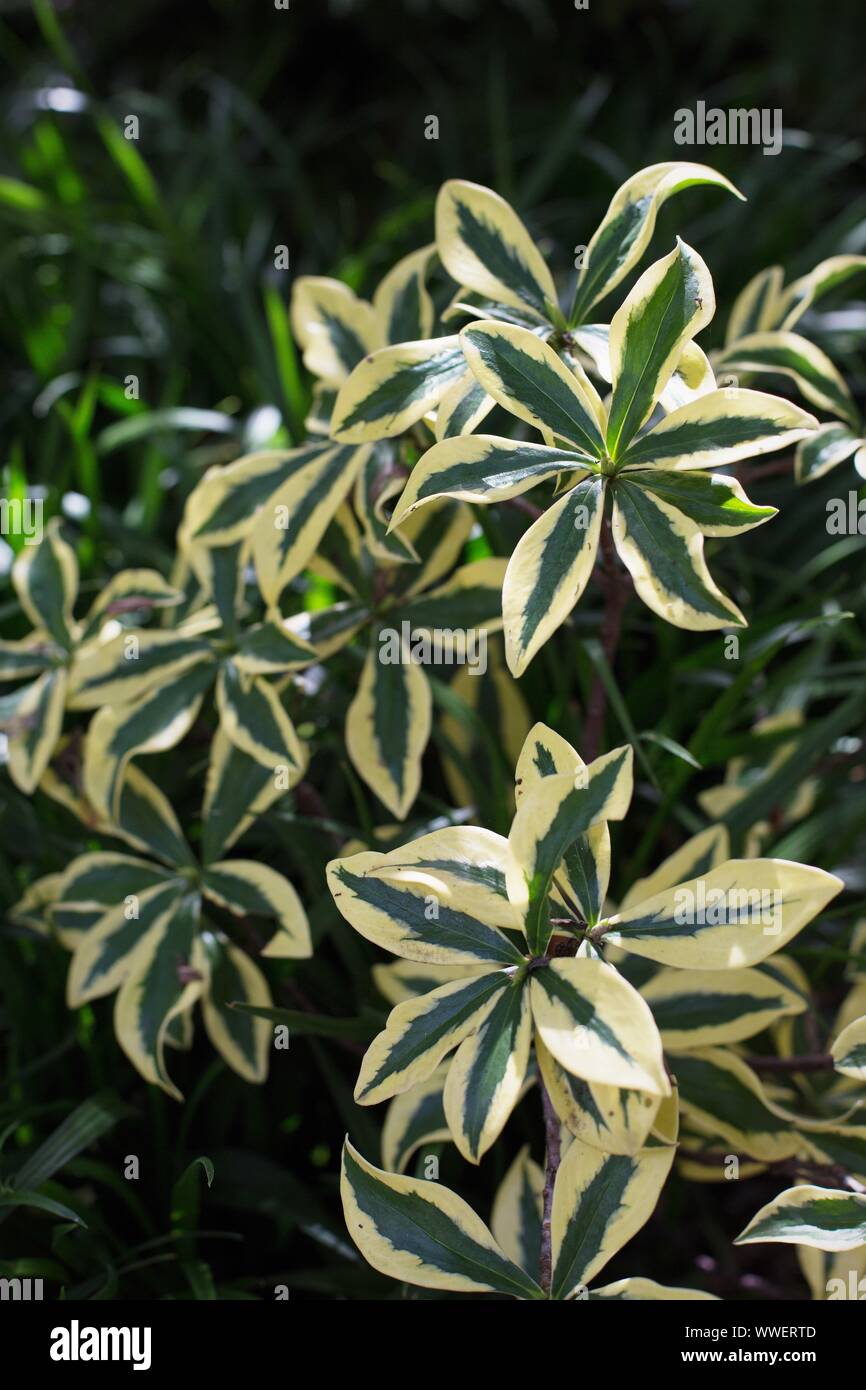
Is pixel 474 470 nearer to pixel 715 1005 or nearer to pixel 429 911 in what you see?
pixel 429 911

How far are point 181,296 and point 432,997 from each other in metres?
1.29

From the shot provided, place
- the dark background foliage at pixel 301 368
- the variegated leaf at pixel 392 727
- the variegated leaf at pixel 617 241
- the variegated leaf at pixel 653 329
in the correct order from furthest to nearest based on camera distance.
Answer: the dark background foliage at pixel 301 368 < the variegated leaf at pixel 392 727 < the variegated leaf at pixel 617 241 < the variegated leaf at pixel 653 329

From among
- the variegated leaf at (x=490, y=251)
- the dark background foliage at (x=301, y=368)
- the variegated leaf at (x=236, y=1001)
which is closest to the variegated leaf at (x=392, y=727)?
the dark background foliage at (x=301, y=368)

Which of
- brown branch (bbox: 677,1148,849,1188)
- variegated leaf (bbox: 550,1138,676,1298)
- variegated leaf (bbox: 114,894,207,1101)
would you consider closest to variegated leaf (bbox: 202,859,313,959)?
variegated leaf (bbox: 114,894,207,1101)

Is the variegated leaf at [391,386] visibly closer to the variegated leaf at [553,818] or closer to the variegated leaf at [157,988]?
the variegated leaf at [553,818]

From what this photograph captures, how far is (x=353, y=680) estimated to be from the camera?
118cm

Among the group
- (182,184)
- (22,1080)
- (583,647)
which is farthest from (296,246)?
(22,1080)

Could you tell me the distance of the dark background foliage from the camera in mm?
1030

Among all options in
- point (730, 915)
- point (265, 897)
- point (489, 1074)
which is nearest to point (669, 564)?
point (730, 915)

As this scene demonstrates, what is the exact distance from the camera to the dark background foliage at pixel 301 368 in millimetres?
1030

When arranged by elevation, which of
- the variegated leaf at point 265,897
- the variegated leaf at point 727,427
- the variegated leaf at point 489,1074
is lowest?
the variegated leaf at point 489,1074

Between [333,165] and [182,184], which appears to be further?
[333,165]

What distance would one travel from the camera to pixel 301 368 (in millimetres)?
1651
